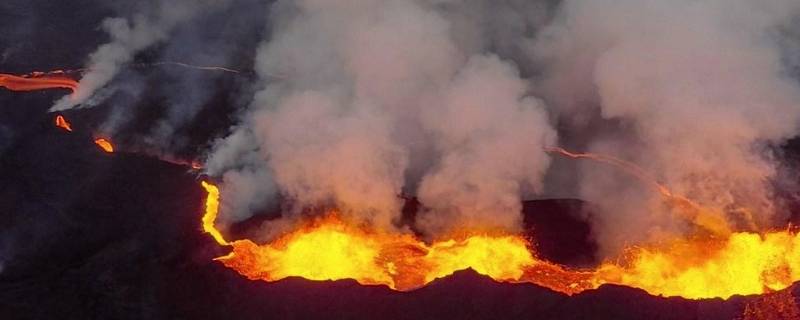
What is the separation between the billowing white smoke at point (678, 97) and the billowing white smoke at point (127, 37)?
918 cm

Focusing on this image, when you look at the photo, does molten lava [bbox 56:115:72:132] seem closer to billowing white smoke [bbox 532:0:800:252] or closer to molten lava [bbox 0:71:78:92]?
molten lava [bbox 0:71:78:92]

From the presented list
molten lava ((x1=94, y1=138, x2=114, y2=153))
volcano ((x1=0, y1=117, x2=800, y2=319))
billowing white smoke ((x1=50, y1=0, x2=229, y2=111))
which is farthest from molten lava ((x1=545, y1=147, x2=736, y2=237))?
billowing white smoke ((x1=50, y1=0, x2=229, y2=111))

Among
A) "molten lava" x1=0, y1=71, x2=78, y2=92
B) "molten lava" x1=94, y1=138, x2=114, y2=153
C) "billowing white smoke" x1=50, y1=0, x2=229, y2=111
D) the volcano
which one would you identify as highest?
"billowing white smoke" x1=50, y1=0, x2=229, y2=111

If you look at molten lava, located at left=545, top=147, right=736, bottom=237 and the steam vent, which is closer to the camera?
the steam vent

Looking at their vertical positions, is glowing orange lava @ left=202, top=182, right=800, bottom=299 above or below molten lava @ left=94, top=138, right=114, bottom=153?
below

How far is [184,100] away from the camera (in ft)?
57.3

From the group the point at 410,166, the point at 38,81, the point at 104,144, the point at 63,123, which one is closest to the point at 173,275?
the point at 104,144

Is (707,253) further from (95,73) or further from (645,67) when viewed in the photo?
(95,73)

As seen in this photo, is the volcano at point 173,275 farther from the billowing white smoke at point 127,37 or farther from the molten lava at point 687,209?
the billowing white smoke at point 127,37

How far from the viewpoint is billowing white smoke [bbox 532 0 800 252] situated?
561 inches

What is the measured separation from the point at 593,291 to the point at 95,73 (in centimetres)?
1231

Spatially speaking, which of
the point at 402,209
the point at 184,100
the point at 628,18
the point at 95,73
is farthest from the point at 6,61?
the point at 628,18

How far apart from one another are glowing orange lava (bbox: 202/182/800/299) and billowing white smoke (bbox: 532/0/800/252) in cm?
61

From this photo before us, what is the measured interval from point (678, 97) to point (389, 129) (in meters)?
5.64
